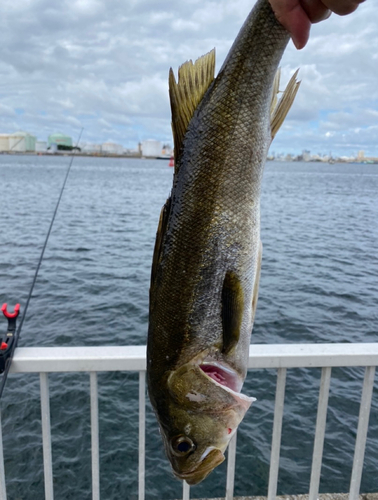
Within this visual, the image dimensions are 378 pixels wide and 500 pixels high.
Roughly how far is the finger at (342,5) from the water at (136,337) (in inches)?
244

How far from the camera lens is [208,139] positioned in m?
1.53

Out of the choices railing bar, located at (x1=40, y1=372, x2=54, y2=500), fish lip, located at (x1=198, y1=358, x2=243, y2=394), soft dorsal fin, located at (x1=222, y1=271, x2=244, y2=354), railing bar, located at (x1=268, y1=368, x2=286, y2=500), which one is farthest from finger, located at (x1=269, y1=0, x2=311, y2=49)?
railing bar, located at (x1=40, y1=372, x2=54, y2=500)

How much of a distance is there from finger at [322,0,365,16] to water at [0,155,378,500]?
20.3 ft

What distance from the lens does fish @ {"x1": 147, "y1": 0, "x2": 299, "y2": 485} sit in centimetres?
151

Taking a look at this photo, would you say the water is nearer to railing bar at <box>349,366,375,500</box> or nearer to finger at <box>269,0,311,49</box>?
railing bar at <box>349,366,375,500</box>

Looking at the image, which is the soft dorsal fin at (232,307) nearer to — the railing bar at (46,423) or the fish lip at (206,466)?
the fish lip at (206,466)

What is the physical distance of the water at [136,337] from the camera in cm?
639

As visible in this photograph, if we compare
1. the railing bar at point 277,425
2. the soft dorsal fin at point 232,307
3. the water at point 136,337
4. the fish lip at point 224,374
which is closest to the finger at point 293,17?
the soft dorsal fin at point 232,307

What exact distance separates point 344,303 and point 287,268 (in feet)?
13.4

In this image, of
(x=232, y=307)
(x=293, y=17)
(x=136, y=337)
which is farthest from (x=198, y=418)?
(x=136, y=337)

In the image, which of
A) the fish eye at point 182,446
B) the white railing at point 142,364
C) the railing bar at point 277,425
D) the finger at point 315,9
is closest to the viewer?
the finger at point 315,9

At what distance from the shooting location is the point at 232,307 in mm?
1498

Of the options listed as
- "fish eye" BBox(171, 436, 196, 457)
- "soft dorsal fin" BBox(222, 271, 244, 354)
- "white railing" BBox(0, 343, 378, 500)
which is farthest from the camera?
"white railing" BBox(0, 343, 378, 500)

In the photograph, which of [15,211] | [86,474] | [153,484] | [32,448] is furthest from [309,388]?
[15,211]
